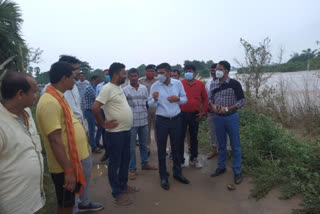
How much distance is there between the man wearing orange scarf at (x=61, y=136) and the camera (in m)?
1.96

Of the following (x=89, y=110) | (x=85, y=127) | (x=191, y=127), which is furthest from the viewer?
(x=89, y=110)

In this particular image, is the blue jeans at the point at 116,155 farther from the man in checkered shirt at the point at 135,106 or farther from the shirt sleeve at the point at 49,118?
the shirt sleeve at the point at 49,118

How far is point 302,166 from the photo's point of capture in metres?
3.40

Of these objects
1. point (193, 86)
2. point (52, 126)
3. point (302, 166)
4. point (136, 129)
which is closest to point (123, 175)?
point (136, 129)

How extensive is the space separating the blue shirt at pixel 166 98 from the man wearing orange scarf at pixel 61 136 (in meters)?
1.54

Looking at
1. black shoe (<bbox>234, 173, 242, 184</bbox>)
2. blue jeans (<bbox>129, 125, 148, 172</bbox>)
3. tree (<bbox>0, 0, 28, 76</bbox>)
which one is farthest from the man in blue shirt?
tree (<bbox>0, 0, 28, 76</bbox>)

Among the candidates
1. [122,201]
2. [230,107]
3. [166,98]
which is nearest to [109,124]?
[166,98]

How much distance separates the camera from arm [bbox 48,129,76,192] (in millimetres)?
1953

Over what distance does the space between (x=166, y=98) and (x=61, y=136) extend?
72.9 inches

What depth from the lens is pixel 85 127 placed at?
2758mm

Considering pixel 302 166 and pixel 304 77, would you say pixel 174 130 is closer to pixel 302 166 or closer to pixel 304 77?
pixel 302 166

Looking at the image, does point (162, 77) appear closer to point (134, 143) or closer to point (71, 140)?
point (134, 143)

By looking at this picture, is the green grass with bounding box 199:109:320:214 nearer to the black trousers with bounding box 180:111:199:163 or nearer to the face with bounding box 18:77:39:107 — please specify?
the black trousers with bounding box 180:111:199:163

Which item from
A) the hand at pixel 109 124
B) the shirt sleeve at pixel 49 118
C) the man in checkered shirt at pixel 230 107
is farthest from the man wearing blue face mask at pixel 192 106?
the shirt sleeve at pixel 49 118
